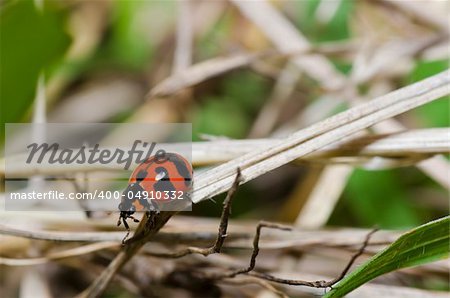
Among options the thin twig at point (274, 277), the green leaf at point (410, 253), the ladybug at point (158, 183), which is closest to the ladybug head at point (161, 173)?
the ladybug at point (158, 183)

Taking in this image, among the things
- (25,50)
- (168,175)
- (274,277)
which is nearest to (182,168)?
(168,175)

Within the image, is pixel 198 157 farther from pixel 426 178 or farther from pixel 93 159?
pixel 426 178

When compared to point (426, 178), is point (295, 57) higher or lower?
higher

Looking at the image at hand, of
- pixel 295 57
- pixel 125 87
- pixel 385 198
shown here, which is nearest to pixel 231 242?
pixel 385 198
